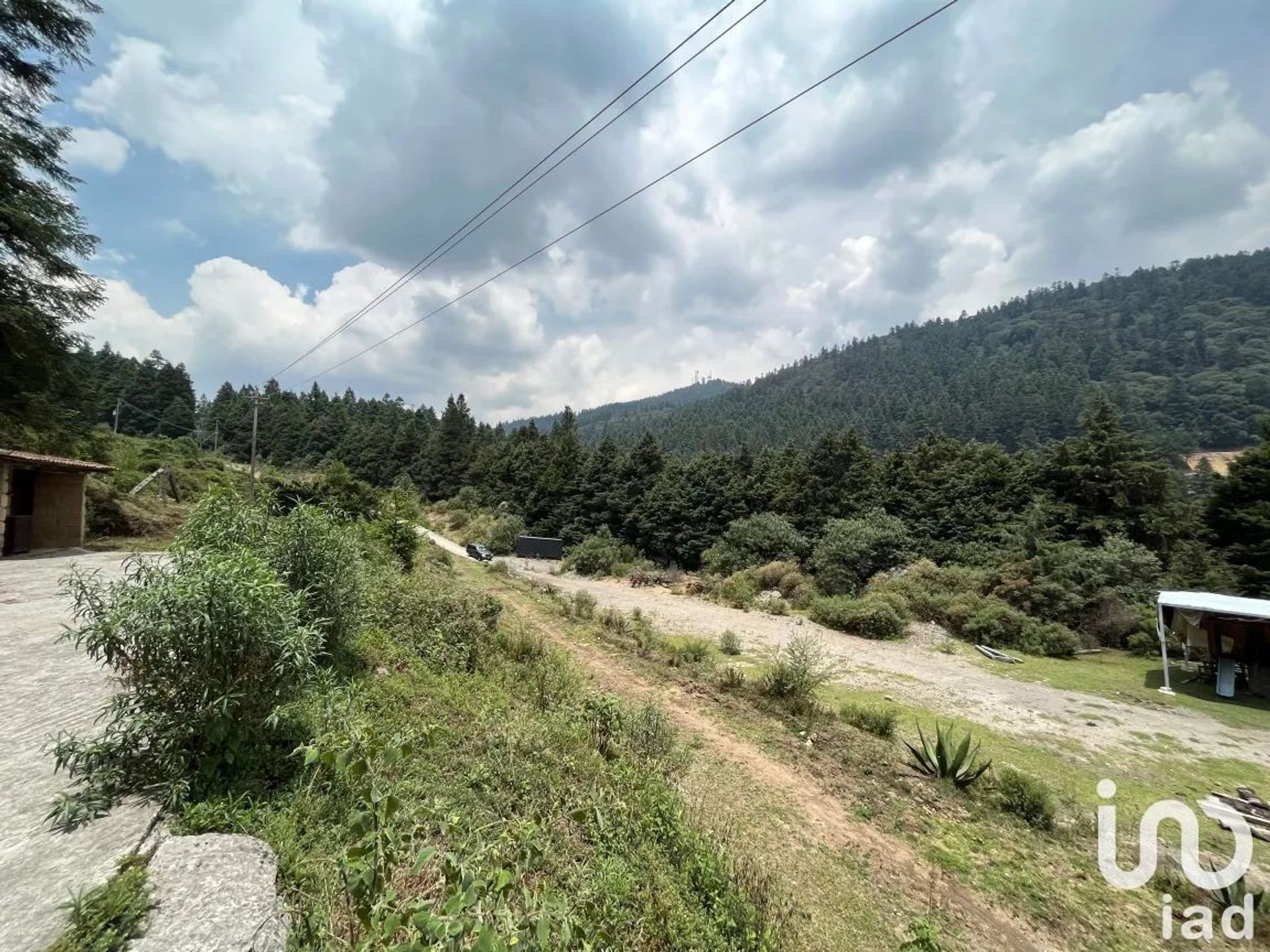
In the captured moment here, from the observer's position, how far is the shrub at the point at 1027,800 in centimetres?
535

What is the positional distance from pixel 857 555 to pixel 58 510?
2713cm

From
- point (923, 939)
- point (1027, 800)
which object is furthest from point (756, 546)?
point (923, 939)

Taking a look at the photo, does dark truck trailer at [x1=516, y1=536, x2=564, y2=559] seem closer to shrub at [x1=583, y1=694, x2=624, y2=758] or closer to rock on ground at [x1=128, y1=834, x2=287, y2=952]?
shrub at [x1=583, y1=694, x2=624, y2=758]

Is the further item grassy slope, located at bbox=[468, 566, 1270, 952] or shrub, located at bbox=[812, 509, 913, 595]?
shrub, located at bbox=[812, 509, 913, 595]

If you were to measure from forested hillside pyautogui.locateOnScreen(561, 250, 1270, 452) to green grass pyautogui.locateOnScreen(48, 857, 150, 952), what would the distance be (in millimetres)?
39636

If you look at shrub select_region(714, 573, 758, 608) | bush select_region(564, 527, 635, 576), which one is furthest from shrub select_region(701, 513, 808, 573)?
bush select_region(564, 527, 635, 576)

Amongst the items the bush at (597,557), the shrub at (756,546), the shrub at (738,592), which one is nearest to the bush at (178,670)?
the shrub at (738,592)

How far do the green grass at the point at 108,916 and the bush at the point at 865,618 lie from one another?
17147 millimetres

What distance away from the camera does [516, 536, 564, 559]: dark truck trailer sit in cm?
3678

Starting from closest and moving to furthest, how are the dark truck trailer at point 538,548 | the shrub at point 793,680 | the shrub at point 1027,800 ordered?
1. the shrub at point 1027,800
2. the shrub at point 793,680
3. the dark truck trailer at point 538,548

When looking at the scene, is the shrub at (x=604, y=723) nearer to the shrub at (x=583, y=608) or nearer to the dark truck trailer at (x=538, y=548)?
the shrub at (x=583, y=608)

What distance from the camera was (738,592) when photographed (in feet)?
70.9

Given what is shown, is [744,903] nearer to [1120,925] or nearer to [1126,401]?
[1120,925]

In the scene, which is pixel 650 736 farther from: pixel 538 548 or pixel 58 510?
pixel 538 548
